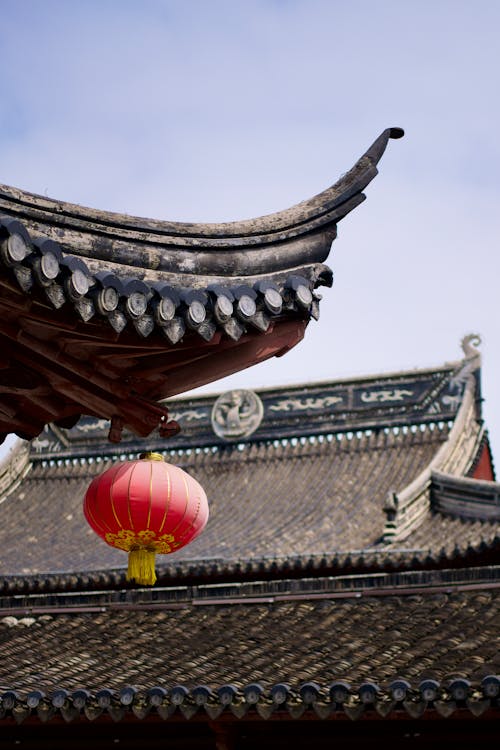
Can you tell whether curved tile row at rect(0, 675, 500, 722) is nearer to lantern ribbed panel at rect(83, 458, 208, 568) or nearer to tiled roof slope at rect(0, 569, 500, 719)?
tiled roof slope at rect(0, 569, 500, 719)

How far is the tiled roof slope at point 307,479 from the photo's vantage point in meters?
14.8

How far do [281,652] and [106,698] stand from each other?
2.02 metres

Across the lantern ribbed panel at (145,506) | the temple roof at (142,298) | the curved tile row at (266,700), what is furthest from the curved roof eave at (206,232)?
the curved tile row at (266,700)

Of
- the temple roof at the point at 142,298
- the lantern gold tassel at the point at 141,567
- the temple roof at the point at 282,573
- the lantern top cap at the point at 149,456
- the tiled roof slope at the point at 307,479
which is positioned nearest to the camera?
the temple roof at the point at 142,298

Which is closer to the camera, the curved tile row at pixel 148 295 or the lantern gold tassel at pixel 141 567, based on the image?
the curved tile row at pixel 148 295

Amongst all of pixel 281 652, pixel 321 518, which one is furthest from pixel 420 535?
pixel 281 652

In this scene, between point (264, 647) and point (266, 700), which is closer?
point (266, 700)

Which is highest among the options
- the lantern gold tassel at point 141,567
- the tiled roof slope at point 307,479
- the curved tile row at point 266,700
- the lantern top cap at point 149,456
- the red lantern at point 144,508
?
the tiled roof slope at point 307,479

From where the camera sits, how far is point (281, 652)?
10195mm

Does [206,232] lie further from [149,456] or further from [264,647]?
[264,647]

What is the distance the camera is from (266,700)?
8.27 m

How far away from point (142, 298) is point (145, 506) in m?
1.93

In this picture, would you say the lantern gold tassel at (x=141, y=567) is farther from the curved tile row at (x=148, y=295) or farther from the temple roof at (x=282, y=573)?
the temple roof at (x=282, y=573)

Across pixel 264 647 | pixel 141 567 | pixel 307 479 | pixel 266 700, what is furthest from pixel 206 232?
pixel 307 479
